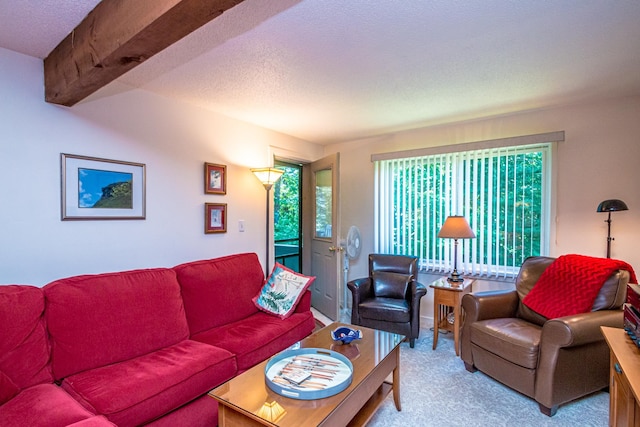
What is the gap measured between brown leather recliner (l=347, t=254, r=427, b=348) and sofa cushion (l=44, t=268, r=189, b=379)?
5.49 ft

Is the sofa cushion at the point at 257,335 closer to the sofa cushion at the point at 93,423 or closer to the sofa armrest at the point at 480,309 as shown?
the sofa cushion at the point at 93,423

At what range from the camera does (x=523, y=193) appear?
3.08m

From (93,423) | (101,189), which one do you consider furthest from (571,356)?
(101,189)

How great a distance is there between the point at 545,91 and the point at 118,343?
3.57 meters

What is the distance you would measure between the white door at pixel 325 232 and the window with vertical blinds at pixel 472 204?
2.13 ft

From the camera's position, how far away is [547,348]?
6.45 feet

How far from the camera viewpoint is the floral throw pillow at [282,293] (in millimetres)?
2584

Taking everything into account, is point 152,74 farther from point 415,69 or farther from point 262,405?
point 262,405

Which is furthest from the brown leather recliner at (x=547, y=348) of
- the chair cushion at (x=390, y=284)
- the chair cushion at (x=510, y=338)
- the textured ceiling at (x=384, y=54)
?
the textured ceiling at (x=384, y=54)

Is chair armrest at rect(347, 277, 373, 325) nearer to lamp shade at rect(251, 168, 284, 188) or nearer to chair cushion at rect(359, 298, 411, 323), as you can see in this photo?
chair cushion at rect(359, 298, 411, 323)

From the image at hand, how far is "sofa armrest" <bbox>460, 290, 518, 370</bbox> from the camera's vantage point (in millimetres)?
2482

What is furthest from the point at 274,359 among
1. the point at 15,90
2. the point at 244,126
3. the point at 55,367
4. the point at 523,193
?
A: the point at 523,193

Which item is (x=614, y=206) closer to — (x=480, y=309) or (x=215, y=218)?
(x=480, y=309)

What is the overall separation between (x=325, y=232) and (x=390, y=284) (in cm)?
110
